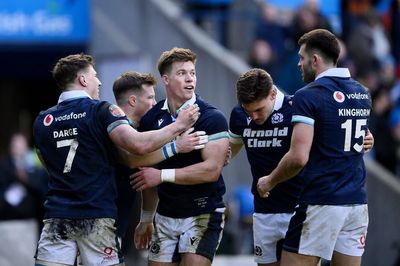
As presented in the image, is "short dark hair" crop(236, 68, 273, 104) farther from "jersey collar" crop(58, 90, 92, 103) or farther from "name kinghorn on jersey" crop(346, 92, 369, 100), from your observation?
"jersey collar" crop(58, 90, 92, 103)

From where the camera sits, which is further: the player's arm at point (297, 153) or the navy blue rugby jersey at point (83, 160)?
the navy blue rugby jersey at point (83, 160)

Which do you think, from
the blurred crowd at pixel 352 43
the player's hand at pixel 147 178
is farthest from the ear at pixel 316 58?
the blurred crowd at pixel 352 43

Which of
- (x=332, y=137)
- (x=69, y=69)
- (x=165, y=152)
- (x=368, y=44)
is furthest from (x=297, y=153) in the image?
(x=368, y=44)

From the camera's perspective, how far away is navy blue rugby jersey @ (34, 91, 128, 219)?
30.3ft

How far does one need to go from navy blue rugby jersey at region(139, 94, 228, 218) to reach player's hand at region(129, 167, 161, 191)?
33cm

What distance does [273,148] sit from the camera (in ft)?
32.6

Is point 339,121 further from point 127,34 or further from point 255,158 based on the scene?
point 127,34

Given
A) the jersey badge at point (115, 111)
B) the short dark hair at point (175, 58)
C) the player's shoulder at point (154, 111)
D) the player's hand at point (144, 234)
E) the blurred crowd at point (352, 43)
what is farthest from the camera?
the blurred crowd at point (352, 43)

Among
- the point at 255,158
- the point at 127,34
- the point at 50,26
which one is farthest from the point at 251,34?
the point at 255,158

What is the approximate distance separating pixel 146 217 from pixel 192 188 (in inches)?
24.2

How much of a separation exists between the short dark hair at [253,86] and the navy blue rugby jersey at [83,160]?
1131 mm

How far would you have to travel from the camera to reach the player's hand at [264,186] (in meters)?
9.42

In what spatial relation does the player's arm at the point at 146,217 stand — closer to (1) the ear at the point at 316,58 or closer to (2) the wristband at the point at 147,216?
(2) the wristband at the point at 147,216

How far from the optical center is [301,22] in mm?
16750
